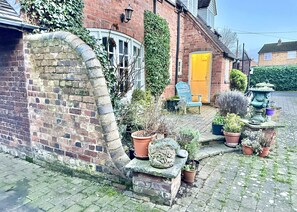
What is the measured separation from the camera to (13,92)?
3.59 meters

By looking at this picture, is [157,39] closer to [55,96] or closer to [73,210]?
[55,96]

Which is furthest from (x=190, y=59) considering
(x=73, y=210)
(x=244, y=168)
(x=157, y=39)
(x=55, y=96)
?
(x=73, y=210)

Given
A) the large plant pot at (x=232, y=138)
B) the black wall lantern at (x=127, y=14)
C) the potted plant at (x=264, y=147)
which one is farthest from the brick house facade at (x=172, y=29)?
the potted plant at (x=264, y=147)

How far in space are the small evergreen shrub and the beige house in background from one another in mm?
33551

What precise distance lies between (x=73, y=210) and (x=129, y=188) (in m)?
0.74

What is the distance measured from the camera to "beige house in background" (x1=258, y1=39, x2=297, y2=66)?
3188cm

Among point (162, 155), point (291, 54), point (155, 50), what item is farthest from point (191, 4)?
point (291, 54)

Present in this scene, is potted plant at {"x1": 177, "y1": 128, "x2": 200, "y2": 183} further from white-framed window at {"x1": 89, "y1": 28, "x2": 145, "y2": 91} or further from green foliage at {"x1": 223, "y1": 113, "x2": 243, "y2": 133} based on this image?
white-framed window at {"x1": 89, "y1": 28, "x2": 145, "y2": 91}

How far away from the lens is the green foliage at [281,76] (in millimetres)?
20750

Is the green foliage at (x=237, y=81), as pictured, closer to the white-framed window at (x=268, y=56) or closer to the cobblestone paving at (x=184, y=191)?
the cobblestone paving at (x=184, y=191)

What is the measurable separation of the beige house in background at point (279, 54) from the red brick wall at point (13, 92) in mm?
38018

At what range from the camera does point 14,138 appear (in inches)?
148

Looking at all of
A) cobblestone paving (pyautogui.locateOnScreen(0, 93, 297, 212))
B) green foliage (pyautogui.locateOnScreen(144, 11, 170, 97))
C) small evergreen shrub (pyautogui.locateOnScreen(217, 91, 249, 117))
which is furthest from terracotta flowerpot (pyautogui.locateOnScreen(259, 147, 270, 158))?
green foliage (pyautogui.locateOnScreen(144, 11, 170, 97))

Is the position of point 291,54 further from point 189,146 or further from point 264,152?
point 189,146
